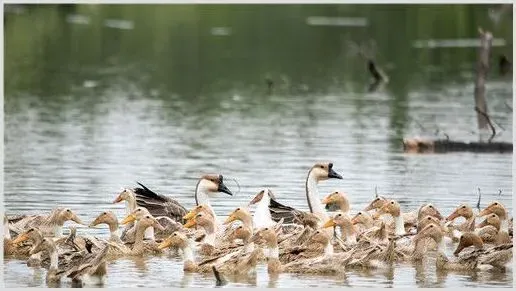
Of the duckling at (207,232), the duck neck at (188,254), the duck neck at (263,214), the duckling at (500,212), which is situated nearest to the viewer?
the duck neck at (188,254)

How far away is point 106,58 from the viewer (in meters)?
46.4

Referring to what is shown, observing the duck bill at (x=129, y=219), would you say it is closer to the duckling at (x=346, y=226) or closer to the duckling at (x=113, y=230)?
the duckling at (x=113, y=230)

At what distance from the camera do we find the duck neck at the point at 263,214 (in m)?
18.1

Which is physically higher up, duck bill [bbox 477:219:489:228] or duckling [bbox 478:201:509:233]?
duckling [bbox 478:201:509:233]

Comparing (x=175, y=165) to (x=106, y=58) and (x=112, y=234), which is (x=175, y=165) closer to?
(x=112, y=234)

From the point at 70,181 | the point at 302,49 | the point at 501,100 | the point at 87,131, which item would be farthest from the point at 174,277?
the point at 302,49

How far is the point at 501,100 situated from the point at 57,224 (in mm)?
19203

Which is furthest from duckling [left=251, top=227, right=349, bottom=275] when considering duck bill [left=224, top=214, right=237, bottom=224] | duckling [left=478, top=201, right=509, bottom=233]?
duckling [left=478, top=201, right=509, bottom=233]

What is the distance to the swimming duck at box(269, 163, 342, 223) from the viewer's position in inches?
740

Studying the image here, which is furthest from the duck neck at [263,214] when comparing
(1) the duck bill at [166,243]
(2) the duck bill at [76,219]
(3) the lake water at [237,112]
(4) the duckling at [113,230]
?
(2) the duck bill at [76,219]

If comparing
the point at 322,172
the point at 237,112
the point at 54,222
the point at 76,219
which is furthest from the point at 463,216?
the point at 237,112

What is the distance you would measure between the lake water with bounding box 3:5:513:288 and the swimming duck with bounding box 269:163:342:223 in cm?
96

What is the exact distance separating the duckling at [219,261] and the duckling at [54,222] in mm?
1626

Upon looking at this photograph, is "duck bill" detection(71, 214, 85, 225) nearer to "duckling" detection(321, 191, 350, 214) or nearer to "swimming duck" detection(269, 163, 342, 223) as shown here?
"swimming duck" detection(269, 163, 342, 223)
